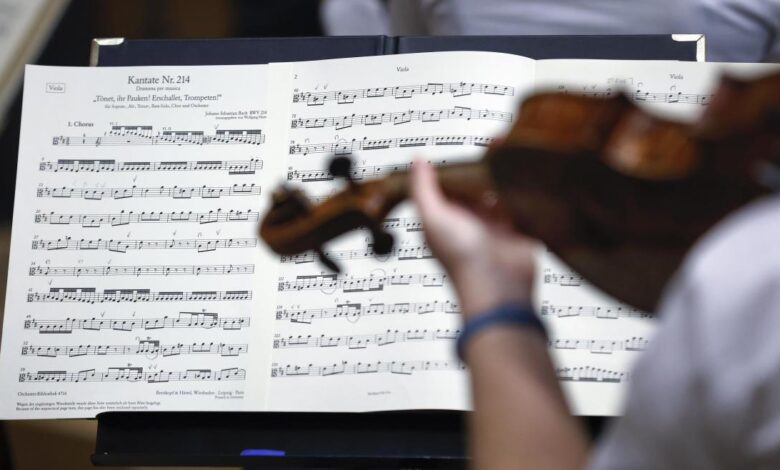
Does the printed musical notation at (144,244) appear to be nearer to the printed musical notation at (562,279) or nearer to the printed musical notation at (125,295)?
the printed musical notation at (125,295)

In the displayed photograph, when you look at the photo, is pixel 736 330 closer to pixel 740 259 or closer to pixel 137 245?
pixel 740 259

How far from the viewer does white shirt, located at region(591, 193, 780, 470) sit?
0.53m

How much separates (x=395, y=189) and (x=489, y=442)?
308 mm

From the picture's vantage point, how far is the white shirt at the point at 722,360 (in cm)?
53

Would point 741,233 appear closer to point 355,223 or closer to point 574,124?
point 574,124

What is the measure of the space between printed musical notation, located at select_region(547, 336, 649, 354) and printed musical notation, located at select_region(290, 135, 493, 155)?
28cm

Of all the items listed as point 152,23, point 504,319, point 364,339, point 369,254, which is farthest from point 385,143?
point 152,23

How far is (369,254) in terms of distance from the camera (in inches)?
52.0

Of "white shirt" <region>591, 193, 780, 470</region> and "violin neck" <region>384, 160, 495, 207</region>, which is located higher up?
"violin neck" <region>384, 160, 495, 207</region>

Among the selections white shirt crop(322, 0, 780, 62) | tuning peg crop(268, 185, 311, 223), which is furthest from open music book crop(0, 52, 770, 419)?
tuning peg crop(268, 185, 311, 223)

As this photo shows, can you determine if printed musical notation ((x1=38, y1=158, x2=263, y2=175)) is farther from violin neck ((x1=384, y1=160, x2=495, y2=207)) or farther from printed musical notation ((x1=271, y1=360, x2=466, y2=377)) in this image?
violin neck ((x1=384, y1=160, x2=495, y2=207))

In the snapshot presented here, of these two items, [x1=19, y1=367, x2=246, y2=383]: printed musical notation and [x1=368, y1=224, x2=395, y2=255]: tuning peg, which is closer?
[x1=368, y1=224, x2=395, y2=255]: tuning peg

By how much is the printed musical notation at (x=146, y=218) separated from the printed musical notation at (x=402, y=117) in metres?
0.15

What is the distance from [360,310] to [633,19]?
22.3 inches
